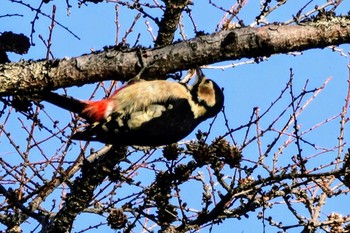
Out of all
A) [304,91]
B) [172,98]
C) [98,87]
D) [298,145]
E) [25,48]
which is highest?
[98,87]

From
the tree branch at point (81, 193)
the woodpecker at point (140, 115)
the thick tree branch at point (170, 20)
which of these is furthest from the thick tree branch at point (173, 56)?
the tree branch at point (81, 193)

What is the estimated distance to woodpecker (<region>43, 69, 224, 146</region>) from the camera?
4227mm

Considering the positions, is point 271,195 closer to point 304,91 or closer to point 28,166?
point 304,91

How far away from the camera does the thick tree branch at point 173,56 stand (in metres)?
3.35

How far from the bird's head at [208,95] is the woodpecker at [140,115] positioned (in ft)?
0.41

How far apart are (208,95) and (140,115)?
0.67 meters

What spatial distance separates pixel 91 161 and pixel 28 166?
945mm

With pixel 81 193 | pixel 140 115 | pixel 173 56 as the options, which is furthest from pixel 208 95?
pixel 173 56

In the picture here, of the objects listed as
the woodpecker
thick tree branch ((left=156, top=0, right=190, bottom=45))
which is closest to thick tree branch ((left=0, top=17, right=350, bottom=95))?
the woodpecker

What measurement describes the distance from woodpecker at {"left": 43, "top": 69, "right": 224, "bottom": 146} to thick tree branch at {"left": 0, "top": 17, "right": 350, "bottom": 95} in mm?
652

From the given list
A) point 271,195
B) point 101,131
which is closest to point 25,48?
point 101,131

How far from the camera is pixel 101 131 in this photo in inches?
167

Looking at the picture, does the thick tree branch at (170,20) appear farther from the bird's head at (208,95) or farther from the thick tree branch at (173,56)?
the thick tree branch at (173,56)

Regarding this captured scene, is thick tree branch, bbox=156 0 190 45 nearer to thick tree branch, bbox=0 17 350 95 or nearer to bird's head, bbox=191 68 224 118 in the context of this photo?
bird's head, bbox=191 68 224 118
